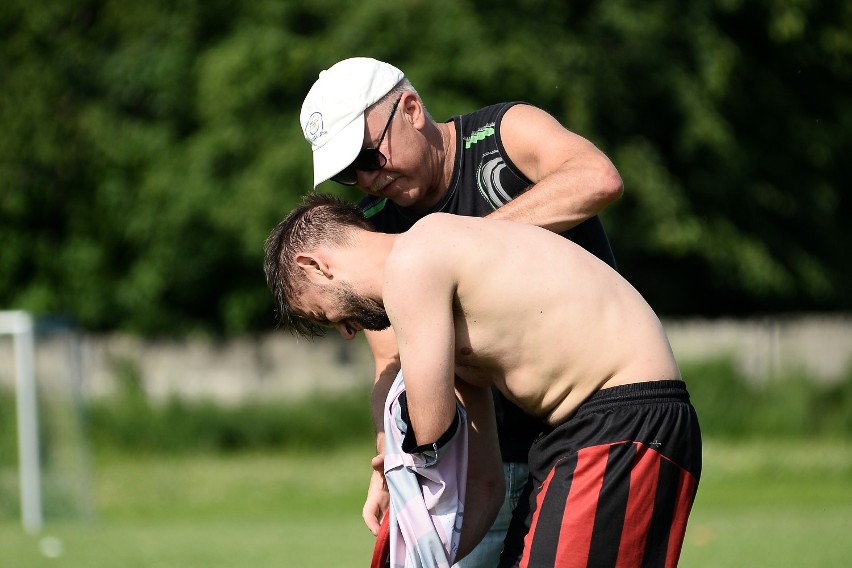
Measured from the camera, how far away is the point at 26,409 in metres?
12.3

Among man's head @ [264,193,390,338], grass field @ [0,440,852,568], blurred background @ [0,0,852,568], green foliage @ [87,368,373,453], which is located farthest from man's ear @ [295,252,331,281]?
green foliage @ [87,368,373,453]

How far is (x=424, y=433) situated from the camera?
126 inches

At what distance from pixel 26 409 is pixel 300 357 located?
21.0ft

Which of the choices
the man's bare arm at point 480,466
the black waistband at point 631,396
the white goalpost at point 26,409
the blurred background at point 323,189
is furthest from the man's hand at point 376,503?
the blurred background at point 323,189

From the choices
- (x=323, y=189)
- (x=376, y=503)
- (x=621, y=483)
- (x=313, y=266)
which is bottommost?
(x=323, y=189)

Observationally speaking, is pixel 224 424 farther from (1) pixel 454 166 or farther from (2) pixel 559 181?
(2) pixel 559 181

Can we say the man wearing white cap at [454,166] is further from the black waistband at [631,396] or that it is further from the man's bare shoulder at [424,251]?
the black waistband at [631,396]

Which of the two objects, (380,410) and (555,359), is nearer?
(555,359)

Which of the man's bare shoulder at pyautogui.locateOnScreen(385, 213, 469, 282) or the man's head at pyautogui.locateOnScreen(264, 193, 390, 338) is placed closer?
the man's bare shoulder at pyautogui.locateOnScreen(385, 213, 469, 282)

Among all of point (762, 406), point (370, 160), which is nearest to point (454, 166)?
point (370, 160)

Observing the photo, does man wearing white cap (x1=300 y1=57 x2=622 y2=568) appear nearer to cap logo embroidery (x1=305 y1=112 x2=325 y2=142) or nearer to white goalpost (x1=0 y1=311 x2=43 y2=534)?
cap logo embroidery (x1=305 y1=112 x2=325 y2=142)

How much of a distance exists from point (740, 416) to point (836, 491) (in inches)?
111

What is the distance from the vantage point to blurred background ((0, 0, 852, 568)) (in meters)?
15.9

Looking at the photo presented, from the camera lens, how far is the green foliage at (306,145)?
1766 centimetres
